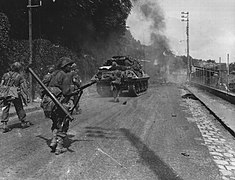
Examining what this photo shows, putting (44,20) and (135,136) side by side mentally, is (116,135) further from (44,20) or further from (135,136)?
(44,20)

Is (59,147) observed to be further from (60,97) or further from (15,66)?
(15,66)

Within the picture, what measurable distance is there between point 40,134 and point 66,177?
10.1ft

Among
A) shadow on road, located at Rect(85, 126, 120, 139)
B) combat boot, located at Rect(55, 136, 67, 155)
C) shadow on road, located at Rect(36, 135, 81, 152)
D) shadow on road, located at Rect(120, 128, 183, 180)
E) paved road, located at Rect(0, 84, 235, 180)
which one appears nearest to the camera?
shadow on road, located at Rect(120, 128, 183, 180)

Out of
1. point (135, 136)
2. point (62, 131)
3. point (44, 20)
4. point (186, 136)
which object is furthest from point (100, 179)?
point (44, 20)

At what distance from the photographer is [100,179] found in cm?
389

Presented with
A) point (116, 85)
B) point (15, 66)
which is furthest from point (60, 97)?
point (116, 85)

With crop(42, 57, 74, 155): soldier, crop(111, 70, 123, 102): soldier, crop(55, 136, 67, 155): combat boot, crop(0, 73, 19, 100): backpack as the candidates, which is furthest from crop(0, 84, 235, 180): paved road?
crop(111, 70, 123, 102): soldier

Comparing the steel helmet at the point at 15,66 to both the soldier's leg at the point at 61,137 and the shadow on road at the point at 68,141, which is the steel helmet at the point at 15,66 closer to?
the shadow on road at the point at 68,141

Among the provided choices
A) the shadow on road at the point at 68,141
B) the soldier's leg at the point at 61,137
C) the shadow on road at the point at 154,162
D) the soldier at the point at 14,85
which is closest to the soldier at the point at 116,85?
the soldier at the point at 14,85

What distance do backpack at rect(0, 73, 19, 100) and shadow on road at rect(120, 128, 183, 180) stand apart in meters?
3.39

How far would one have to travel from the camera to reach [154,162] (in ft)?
15.2

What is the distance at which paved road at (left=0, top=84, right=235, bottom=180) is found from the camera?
416cm

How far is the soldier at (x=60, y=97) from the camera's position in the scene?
538cm

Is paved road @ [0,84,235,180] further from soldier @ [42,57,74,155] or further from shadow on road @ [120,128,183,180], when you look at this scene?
soldier @ [42,57,74,155]
